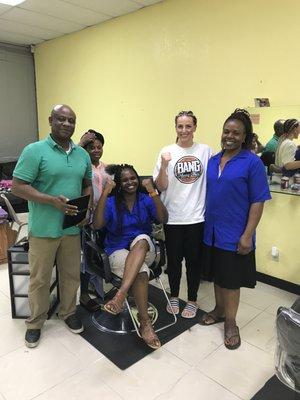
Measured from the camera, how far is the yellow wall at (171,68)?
2617 millimetres

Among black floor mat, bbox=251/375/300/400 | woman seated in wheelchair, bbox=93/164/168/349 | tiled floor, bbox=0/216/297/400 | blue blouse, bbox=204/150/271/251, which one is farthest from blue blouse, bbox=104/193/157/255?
black floor mat, bbox=251/375/300/400

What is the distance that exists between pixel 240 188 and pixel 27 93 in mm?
4751

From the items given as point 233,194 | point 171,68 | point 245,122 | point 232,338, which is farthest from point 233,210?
point 171,68

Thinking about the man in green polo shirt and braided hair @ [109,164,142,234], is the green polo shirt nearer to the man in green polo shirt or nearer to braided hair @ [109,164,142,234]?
the man in green polo shirt

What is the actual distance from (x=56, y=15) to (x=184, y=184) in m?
3.00

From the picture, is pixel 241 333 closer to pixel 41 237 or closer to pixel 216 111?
pixel 41 237

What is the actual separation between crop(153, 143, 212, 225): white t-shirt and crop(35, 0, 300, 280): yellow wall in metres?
1.00

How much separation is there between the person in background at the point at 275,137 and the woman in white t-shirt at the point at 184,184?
2.64 feet

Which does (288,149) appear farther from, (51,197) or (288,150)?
(51,197)

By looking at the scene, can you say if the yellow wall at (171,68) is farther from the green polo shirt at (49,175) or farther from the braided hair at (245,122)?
the green polo shirt at (49,175)

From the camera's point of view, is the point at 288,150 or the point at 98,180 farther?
the point at 288,150

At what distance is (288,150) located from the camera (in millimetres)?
2627

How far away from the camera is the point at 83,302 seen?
2.50 m

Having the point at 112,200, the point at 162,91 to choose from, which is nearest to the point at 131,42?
the point at 162,91
